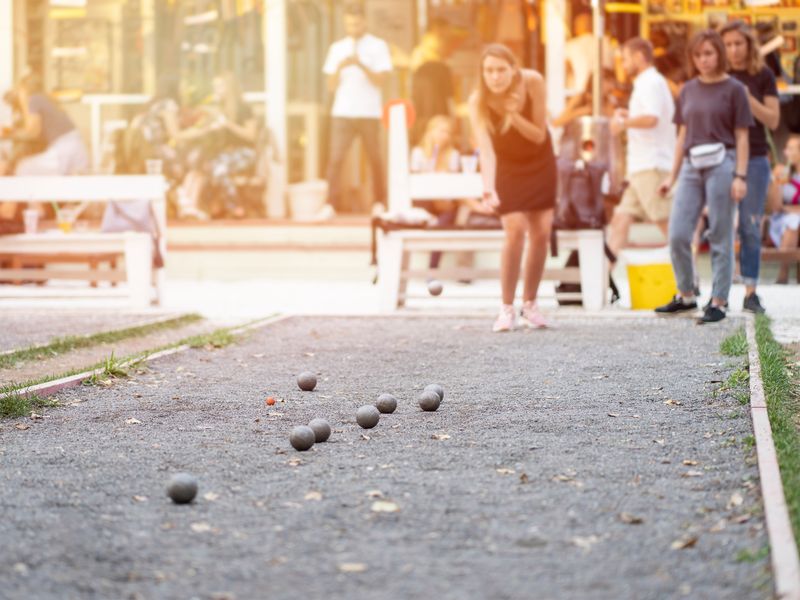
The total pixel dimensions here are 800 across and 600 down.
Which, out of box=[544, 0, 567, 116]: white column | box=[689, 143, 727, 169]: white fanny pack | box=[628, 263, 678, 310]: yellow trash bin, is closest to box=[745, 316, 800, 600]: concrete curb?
box=[689, 143, 727, 169]: white fanny pack

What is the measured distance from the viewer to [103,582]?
3133mm

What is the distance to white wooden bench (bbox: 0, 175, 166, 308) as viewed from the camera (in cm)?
1094

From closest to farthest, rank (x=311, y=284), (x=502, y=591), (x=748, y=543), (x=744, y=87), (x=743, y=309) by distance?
(x=502, y=591)
(x=748, y=543)
(x=744, y=87)
(x=743, y=309)
(x=311, y=284)

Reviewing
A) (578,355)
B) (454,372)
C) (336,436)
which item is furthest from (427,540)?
(578,355)

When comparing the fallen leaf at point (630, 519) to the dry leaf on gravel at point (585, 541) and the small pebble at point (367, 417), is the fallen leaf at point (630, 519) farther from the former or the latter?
the small pebble at point (367, 417)

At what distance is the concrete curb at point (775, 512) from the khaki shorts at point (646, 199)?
5.23 meters

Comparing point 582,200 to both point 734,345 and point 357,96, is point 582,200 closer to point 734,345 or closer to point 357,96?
point 734,345

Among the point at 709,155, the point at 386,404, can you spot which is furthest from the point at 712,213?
the point at 386,404

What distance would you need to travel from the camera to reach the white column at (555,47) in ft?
48.9

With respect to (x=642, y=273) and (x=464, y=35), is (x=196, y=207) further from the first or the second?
(x=642, y=273)

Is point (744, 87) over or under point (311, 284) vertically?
over

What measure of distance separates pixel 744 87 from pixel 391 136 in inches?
122

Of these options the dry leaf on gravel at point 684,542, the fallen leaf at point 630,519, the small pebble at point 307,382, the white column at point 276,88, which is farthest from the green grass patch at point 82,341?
the white column at point 276,88

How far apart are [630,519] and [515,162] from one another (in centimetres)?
539
